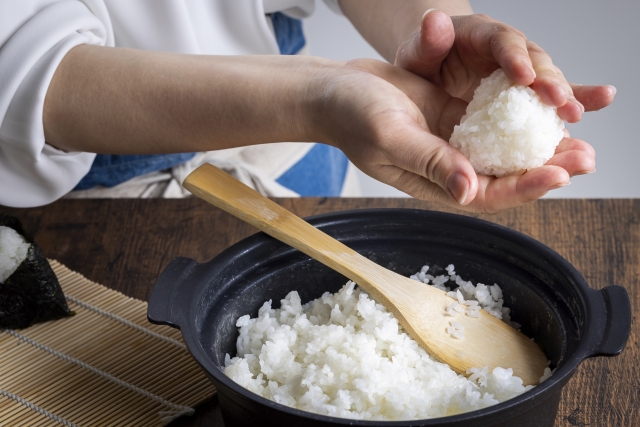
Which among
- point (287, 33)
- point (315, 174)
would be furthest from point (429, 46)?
point (315, 174)

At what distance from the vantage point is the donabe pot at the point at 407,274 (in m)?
0.82

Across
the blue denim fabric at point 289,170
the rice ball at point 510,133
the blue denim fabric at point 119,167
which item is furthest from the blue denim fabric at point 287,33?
the rice ball at point 510,133

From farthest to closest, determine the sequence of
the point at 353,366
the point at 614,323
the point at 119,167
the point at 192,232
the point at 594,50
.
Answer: the point at 594,50
the point at 119,167
the point at 192,232
the point at 353,366
the point at 614,323

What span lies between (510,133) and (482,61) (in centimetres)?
25

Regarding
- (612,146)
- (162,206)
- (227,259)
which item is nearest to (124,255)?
(162,206)

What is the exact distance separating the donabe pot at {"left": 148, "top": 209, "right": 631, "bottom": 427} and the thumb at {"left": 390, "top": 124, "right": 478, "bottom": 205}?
0.52 ft

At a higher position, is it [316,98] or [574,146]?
[316,98]

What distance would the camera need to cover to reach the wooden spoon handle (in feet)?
3.57

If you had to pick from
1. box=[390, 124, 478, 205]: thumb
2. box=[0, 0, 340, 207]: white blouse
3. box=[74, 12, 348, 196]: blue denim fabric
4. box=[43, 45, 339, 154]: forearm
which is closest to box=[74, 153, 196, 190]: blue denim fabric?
box=[74, 12, 348, 196]: blue denim fabric

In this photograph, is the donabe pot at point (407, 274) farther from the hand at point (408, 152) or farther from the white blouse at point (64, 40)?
the white blouse at point (64, 40)

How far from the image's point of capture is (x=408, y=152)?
1.01 metres

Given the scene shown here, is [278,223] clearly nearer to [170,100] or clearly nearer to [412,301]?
[412,301]

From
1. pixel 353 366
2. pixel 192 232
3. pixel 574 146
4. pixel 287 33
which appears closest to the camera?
pixel 353 366

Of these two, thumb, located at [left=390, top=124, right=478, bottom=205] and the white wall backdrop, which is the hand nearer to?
thumb, located at [left=390, top=124, right=478, bottom=205]
